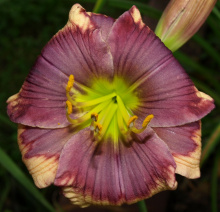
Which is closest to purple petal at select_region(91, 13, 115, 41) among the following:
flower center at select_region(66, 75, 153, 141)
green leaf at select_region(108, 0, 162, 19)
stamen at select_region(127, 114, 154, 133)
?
flower center at select_region(66, 75, 153, 141)

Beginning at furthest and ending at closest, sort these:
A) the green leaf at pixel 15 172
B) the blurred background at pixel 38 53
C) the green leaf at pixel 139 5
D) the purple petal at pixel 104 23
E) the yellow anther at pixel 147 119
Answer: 1. the blurred background at pixel 38 53
2. the green leaf at pixel 139 5
3. the green leaf at pixel 15 172
4. the purple petal at pixel 104 23
5. the yellow anther at pixel 147 119

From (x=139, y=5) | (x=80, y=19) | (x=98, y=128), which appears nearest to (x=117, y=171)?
(x=98, y=128)

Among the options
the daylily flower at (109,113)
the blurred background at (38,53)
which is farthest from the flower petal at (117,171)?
the blurred background at (38,53)

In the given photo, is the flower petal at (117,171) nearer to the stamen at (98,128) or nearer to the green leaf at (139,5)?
the stamen at (98,128)

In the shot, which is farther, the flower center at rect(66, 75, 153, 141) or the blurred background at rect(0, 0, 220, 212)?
the blurred background at rect(0, 0, 220, 212)

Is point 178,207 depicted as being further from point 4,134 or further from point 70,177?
point 70,177

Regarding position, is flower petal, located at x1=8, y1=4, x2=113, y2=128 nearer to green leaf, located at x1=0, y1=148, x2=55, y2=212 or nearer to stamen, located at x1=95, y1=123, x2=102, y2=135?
stamen, located at x1=95, y1=123, x2=102, y2=135
